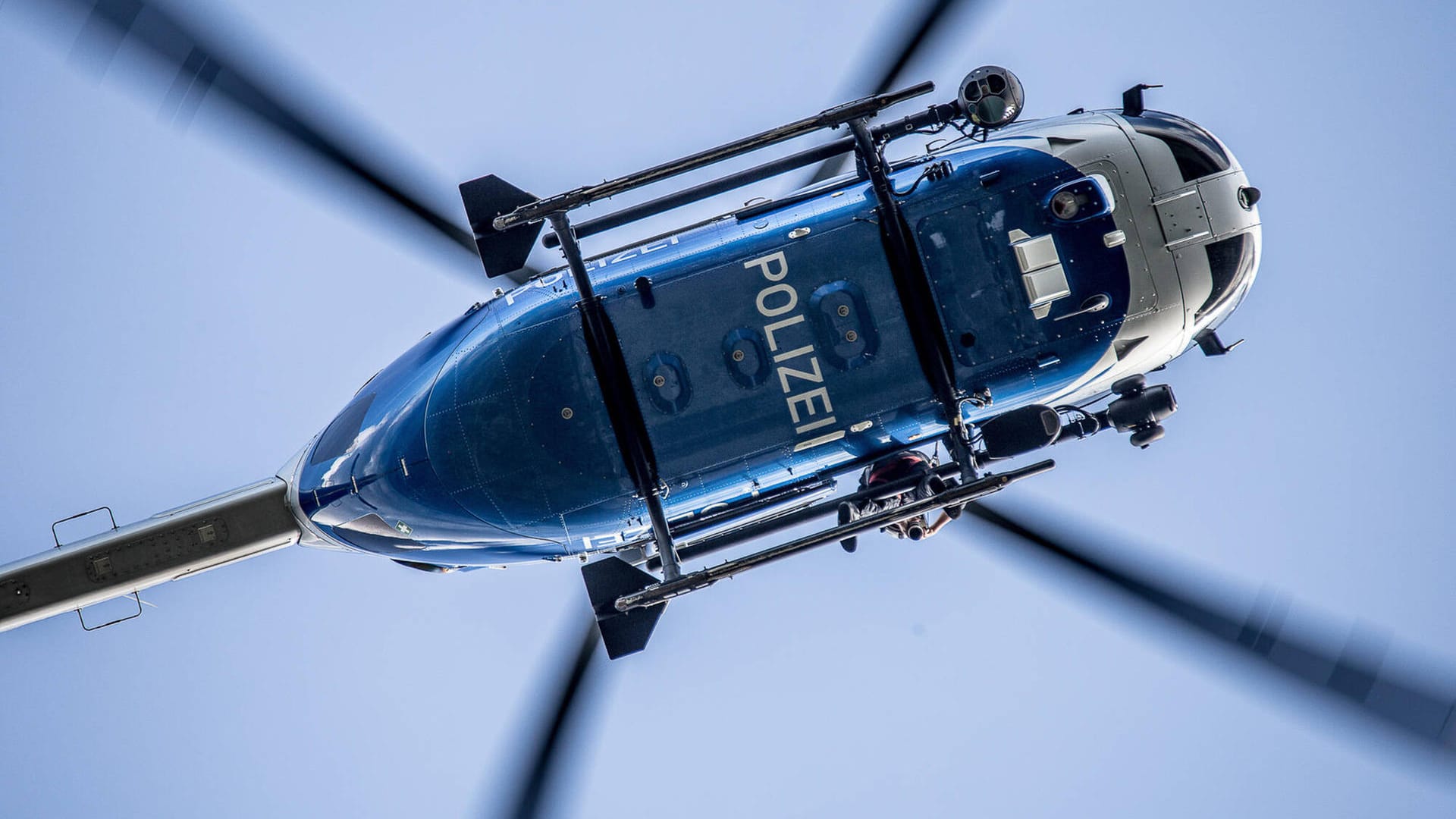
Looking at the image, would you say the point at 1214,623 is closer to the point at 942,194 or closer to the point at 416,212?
the point at 942,194

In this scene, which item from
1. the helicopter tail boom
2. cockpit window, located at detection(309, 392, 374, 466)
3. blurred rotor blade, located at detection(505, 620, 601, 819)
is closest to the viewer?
blurred rotor blade, located at detection(505, 620, 601, 819)

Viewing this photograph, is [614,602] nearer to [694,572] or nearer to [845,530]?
[694,572]

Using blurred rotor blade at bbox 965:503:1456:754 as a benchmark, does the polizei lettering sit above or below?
above

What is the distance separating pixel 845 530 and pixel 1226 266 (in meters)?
5.10

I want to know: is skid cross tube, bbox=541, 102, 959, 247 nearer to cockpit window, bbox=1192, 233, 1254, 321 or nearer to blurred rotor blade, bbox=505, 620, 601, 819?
cockpit window, bbox=1192, 233, 1254, 321

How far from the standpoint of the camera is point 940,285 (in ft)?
36.9

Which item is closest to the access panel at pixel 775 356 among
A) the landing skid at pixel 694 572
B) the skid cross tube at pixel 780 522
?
the skid cross tube at pixel 780 522

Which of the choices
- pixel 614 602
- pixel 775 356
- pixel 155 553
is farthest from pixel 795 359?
pixel 155 553

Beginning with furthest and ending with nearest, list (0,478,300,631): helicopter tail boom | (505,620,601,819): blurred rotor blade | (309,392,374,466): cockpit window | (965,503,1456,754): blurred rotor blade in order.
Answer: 1. (0,478,300,631): helicopter tail boom
2. (309,392,374,466): cockpit window
3. (505,620,601,819): blurred rotor blade
4. (965,503,1456,754): blurred rotor blade

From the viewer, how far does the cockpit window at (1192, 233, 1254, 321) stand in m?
11.4

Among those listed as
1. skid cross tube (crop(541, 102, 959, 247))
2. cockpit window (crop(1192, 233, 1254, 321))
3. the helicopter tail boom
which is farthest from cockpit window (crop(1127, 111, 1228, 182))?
the helicopter tail boom

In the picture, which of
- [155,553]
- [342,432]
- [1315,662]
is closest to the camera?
[1315,662]

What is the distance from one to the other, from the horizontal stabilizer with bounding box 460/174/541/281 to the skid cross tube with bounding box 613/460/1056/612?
3944mm

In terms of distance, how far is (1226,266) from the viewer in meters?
11.5
